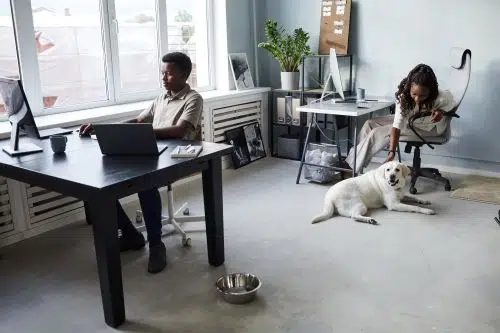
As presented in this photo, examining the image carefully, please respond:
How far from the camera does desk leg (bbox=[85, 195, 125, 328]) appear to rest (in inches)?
80.5

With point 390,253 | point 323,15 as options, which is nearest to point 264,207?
point 390,253

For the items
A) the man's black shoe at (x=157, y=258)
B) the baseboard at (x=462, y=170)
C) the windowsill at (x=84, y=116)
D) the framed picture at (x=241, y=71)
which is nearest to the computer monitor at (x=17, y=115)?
the windowsill at (x=84, y=116)

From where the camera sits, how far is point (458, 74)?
4.04 m

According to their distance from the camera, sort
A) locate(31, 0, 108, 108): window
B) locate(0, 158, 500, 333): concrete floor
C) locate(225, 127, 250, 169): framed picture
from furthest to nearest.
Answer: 1. locate(225, 127, 250, 169): framed picture
2. locate(31, 0, 108, 108): window
3. locate(0, 158, 500, 333): concrete floor

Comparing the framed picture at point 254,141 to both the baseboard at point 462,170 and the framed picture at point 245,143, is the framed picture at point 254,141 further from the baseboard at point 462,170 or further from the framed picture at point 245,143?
the baseboard at point 462,170

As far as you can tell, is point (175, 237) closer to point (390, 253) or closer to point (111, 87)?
point (390, 253)

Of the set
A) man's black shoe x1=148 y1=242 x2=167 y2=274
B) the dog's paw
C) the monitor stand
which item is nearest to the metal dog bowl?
man's black shoe x1=148 y1=242 x2=167 y2=274

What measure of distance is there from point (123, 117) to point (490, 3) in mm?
3032

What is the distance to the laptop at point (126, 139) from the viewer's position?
233 cm

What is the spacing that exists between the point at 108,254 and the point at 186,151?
612 mm

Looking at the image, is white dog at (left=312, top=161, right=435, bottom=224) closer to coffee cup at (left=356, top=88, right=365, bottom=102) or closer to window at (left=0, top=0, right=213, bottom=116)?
coffee cup at (left=356, top=88, right=365, bottom=102)

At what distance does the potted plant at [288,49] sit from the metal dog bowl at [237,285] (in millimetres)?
2795

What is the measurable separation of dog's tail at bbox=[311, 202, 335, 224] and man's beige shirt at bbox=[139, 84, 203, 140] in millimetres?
983

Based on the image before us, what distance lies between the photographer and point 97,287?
2.55 m
